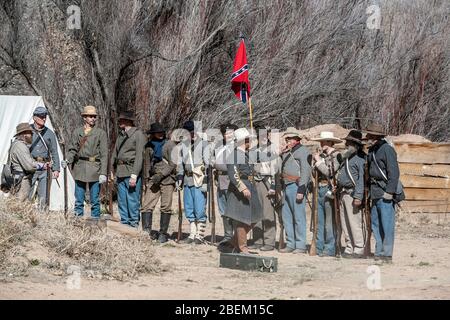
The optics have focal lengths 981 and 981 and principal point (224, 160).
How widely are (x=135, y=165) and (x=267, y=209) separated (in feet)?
6.82

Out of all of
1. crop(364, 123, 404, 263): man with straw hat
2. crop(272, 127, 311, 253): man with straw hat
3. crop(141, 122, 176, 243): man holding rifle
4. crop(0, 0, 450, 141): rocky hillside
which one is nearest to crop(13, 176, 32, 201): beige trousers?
crop(141, 122, 176, 243): man holding rifle

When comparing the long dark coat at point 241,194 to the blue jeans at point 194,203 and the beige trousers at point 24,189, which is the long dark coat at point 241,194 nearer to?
the blue jeans at point 194,203

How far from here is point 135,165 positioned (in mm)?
14688

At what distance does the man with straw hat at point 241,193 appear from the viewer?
12.9 metres

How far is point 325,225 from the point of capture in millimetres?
14008

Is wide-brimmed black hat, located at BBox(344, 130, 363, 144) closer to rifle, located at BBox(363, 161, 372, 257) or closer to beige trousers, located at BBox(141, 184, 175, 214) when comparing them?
rifle, located at BBox(363, 161, 372, 257)

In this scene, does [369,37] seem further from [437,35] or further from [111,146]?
[111,146]

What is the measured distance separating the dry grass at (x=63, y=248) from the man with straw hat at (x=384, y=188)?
3.17 meters

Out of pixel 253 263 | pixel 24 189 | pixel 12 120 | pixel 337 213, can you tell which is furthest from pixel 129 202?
pixel 12 120

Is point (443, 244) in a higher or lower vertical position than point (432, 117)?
lower

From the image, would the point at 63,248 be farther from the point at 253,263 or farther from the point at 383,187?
the point at 383,187

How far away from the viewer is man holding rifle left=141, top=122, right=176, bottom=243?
1485cm

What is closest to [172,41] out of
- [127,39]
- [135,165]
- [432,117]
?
[127,39]

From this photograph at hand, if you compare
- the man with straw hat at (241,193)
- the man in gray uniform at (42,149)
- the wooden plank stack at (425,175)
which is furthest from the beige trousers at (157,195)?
the wooden plank stack at (425,175)
